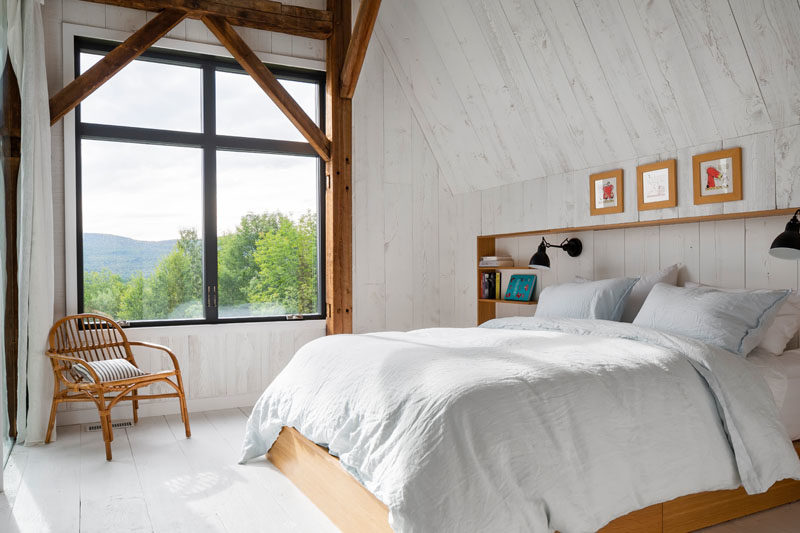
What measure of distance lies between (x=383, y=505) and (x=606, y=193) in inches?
99.4

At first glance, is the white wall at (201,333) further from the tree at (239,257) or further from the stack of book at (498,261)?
the stack of book at (498,261)

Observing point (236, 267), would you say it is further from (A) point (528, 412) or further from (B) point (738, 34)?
(B) point (738, 34)

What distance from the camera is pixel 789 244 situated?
2574 millimetres

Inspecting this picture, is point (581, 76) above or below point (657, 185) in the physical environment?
above

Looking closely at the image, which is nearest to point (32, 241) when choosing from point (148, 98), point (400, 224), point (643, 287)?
point (148, 98)

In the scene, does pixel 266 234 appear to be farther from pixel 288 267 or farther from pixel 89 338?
pixel 89 338

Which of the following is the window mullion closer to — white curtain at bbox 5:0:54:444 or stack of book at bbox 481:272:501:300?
white curtain at bbox 5:0:54:444

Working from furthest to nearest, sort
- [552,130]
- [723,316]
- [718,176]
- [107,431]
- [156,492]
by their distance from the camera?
[552,130]
[107,431]
[718,176]
[156,492]
[723,316]

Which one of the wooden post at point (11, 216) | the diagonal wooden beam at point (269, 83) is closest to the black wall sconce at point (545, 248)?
the diagonal wooden beam at point (269, 83)

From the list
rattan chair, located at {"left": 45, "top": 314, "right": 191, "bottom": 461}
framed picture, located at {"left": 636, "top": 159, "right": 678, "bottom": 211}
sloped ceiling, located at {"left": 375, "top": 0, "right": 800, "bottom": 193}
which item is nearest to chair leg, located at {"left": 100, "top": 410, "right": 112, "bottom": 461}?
rattan chair, located at {"left": 45, "top": 314, "right": 191, "bottom": 461}

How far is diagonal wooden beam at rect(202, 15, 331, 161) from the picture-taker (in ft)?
14.0

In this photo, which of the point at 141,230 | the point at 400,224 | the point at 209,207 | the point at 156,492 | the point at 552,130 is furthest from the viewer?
the point at 400,224

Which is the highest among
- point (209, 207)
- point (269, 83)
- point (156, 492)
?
point (269, 83)

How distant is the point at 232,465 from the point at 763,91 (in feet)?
10.5
